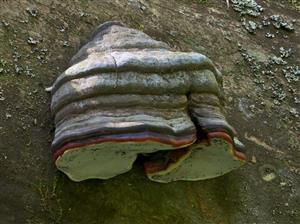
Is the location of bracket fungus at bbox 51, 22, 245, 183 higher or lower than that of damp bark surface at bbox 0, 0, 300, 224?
higher

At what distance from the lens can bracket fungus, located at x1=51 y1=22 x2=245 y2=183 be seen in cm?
247

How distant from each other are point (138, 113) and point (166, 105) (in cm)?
13

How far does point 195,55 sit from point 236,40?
0.84m

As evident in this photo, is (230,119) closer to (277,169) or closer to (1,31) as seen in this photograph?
(277,169)

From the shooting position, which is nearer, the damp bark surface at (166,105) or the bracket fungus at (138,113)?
the bracket fungus at (138,113)

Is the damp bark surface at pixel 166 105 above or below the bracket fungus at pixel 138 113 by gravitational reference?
below

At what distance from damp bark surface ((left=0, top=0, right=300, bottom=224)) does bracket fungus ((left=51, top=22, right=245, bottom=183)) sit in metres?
0.08

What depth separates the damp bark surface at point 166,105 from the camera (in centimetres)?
277

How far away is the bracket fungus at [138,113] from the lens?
2473 mm

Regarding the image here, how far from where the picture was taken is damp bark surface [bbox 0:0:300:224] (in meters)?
2.77

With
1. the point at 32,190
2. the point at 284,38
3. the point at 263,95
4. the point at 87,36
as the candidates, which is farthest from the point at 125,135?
the point at 284,38

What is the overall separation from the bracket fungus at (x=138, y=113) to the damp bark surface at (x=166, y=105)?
8cm

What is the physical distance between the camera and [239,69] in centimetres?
341

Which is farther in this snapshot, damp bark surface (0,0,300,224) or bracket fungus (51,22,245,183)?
damp bark surface (0,0,300,224)
